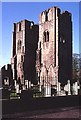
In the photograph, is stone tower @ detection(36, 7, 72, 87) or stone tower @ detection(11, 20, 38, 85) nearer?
stone tower @ detection(36, 7, 72, 87)

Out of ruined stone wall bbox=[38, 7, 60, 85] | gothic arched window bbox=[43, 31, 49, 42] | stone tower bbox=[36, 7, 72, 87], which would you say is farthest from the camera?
gothic arched window bbox=[43, 31, 49, 42]

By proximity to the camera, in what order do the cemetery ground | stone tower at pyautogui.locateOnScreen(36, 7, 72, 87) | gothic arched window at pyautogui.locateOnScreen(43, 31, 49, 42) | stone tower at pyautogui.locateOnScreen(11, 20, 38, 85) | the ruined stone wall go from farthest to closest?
1. stone tower at pyautogui.locateOnScreen(11, 20, 38, 85)
2. gothic arched window at pyautogui.locateOnScreen(43, 31, 49, 42)
3. the ruined stone wall
4. stone tower at pyautogui.locateOnScreen(36, 7, 72, 87)
5. the cemetery ground

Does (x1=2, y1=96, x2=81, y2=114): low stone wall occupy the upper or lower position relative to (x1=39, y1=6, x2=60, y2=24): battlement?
lower

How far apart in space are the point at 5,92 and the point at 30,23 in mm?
33583

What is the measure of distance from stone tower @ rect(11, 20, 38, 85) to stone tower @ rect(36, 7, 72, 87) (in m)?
2.83

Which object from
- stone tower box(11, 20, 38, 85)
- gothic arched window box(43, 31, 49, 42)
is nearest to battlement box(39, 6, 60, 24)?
gothic arched window box(43, 31, 49, 42)

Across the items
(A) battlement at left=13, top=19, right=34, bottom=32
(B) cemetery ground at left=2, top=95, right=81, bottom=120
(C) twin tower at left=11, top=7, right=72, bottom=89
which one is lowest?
(B) cemetery ground at left=2, top=95, right=81, bottom=120

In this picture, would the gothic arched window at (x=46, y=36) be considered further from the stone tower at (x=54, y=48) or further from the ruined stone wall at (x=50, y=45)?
the ruined stone wall at (x=50, y=45)

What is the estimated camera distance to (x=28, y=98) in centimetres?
1652

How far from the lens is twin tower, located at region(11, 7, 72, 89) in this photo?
41.9 meters

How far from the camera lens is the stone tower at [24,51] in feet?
154

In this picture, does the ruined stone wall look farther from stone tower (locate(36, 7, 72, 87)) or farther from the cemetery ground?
the cemetery ground

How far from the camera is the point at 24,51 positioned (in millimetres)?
47969

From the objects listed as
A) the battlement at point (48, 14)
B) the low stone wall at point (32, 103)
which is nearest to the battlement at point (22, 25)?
the battlement at point (48, 14)
